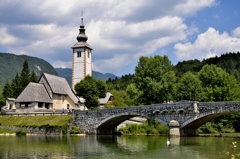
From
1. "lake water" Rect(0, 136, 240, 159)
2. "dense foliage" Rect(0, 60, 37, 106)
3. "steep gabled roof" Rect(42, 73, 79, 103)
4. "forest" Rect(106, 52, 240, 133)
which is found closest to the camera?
"lake water" Rect(0, 136, 240, 159)

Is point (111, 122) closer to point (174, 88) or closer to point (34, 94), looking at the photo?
point (174, 88)

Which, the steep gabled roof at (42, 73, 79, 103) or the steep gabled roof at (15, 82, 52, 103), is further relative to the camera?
the steep gabled roof at (42, 73, 79, 103)

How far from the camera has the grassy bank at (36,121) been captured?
51625mm

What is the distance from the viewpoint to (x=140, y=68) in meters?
65.3

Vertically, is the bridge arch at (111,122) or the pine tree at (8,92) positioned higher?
the pine tree at (8,92)

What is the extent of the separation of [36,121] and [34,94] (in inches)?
368

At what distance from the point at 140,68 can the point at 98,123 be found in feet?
59.3

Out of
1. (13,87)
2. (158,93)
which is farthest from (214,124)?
(13,87)

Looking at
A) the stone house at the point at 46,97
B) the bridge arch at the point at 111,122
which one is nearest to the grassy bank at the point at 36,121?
the stone house at the point at 46,97

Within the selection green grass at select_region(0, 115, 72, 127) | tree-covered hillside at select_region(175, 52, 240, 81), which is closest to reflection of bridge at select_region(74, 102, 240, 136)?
green grass at select_region(0, 115, 72, 127)

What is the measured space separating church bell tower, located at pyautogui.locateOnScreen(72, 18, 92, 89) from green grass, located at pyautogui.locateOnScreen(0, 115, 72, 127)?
25.9 metres

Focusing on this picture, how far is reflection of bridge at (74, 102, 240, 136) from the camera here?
1613 inches

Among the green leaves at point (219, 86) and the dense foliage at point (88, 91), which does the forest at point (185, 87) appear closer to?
the green leaves at point (219, 86)

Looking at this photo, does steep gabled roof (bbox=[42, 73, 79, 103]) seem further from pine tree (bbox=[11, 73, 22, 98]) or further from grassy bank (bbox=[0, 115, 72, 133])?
pine tree (bbox=[11, 73, 22, 98])
